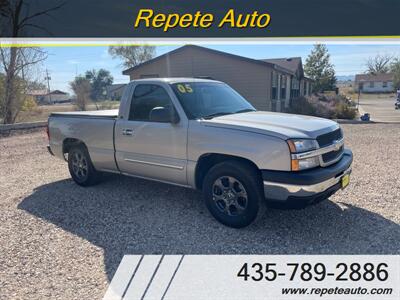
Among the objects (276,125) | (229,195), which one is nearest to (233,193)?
(229,195)

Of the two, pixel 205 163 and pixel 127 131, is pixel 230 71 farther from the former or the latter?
pixel 205 163

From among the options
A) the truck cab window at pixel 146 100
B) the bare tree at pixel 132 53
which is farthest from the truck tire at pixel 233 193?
the bare tree at pixel 132 53

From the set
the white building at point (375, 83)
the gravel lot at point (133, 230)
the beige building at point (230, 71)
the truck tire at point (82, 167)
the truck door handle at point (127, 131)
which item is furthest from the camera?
the white building at point (375, 83)

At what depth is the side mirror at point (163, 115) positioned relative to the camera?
423 centimetres

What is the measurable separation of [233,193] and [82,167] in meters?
3.07

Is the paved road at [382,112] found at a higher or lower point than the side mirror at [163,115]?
lower

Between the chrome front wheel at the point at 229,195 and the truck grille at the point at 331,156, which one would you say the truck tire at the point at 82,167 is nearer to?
the chrome front wheel at the point at 229,195

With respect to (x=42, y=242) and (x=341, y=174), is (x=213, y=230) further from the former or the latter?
(x=42, y=242)

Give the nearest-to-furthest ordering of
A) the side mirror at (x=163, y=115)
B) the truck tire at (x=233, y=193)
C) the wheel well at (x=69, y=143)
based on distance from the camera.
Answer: the truck tire at (x=233, y=193) < the side mirror at (x=163, y=115) < the wheel well at (x=69, y=143)

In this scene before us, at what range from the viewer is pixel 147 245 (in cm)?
362

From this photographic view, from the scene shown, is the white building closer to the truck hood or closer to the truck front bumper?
the truck hood

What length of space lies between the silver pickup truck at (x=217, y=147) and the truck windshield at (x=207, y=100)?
0.02 metres

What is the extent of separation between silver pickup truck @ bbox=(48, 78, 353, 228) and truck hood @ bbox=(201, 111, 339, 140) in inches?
0.5

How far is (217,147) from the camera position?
3.92 metres
